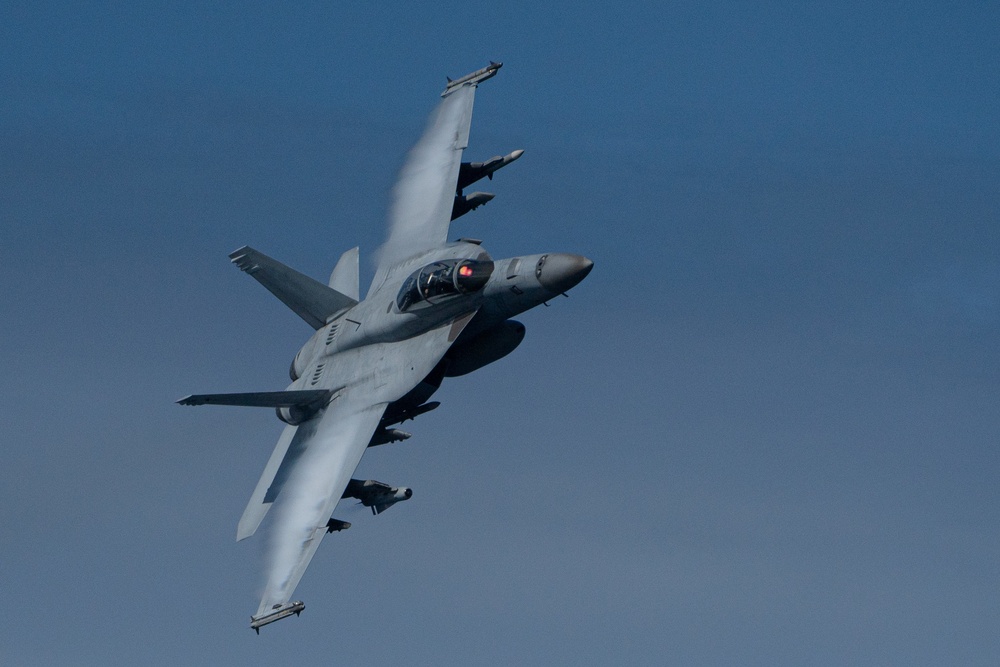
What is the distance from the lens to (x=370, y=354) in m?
59.1

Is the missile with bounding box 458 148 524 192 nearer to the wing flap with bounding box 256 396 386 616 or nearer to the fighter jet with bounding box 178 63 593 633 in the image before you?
the fighter jet with bounding box 178 63 593 633

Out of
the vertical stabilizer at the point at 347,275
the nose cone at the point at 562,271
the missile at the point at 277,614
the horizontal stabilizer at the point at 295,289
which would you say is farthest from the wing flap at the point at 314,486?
the nose cone at the point at 562,271

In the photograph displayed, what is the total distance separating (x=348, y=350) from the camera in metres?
60.1

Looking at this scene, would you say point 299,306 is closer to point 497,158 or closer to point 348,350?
point 348,350

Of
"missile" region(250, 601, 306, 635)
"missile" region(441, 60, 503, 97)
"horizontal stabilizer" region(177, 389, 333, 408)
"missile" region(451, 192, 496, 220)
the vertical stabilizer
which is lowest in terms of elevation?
"missile" region(250, 601, 306, 635)

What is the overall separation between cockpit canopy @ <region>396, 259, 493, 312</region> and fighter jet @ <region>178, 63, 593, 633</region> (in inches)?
1.7

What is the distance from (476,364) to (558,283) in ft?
16.1

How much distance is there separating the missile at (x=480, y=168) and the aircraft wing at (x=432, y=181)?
16.5 inches

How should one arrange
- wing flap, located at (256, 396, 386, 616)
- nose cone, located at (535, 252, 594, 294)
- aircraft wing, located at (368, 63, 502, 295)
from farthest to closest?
aircraft wing, located at (368, 63, 502, 295) < wing flap, located at (256, 396, 386, 616) < nose cone, located at (535, 252, 594, 294)

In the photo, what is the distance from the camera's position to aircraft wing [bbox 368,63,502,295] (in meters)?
62.6

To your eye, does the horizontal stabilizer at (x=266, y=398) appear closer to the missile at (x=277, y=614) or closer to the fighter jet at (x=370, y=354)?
the fighter jet at (x=370, y=354)

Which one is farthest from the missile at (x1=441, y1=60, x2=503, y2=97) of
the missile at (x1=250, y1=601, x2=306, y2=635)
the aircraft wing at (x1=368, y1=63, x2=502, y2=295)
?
the missile at (x1=250, y1=601, x2=306, y2=635)

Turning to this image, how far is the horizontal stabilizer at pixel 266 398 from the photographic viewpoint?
185ft

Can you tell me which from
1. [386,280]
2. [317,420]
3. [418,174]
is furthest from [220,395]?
[418,174]
